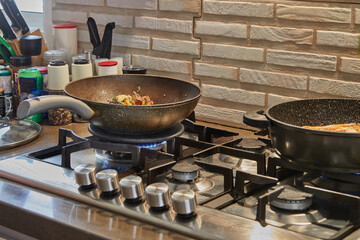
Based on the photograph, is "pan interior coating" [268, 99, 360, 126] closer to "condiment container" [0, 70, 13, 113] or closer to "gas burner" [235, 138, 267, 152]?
"gas burner" [235, 138, 267, 152]

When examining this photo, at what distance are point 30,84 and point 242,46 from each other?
670 millimetres

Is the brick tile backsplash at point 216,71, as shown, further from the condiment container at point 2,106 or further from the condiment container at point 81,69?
the condiment container at point 2,106

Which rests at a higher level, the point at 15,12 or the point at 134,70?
the point at 15,12

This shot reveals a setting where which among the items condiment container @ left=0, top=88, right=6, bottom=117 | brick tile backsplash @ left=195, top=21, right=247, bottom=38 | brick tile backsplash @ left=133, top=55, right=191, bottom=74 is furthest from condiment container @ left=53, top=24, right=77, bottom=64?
brick tile backsplash @ left=195, top=21, right=247, bottom=38

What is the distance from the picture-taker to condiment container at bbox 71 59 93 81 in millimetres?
1808

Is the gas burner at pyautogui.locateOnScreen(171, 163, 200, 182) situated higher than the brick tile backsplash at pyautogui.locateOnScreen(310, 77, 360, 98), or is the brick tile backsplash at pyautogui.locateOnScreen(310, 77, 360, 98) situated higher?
the brick tile backsplash at pyautogui.locateOnScreen(310, 77, 360, 98)

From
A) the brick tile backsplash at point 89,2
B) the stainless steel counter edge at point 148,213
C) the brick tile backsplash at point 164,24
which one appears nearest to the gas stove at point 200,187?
the stainless steel counter edge at point 148,213

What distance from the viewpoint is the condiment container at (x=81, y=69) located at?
1.81 m

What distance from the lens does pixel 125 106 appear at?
1264 mm

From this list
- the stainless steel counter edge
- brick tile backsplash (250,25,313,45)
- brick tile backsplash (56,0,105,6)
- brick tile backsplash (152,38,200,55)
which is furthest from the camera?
brick tile backsplash (56,0,105,6)

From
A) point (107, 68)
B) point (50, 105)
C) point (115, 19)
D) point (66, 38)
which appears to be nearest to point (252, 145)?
point (50, 105)

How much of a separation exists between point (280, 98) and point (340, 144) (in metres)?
0.66

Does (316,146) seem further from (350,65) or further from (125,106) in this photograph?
(350,65)

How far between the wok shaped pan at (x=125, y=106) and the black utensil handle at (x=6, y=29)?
69 centimetres
